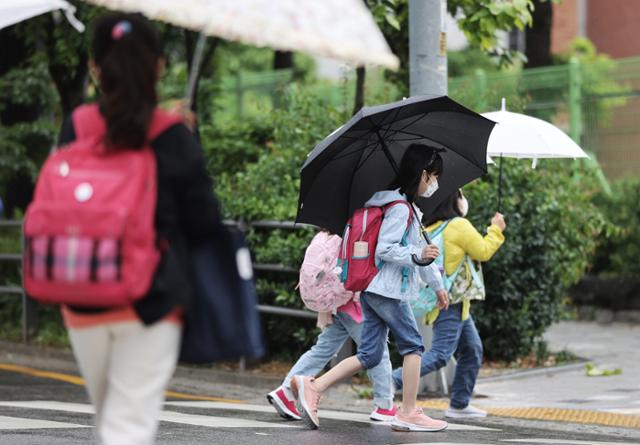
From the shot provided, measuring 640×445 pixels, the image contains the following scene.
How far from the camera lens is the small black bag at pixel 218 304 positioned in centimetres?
429

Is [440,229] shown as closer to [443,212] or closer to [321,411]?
[443,212]

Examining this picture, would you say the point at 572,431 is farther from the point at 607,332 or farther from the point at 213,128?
the point at 213,128

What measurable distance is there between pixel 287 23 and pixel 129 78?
57 cm

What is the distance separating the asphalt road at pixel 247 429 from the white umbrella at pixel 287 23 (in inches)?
140

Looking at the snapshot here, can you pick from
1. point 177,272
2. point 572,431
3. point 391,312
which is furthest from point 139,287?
point 572,431

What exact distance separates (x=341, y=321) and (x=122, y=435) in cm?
452

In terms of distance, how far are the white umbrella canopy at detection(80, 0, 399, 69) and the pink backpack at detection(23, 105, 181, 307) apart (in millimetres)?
484

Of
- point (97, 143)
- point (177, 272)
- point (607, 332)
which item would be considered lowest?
point (607, 332)

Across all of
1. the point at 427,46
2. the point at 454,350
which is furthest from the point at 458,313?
the point at 427,46

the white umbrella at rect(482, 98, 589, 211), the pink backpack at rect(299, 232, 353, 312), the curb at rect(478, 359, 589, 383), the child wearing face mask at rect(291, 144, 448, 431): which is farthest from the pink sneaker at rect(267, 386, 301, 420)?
the curb at rect(478, 359, 589, 383)

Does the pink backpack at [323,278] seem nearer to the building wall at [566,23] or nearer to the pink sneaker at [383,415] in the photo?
the pink sneaker at [383,415]

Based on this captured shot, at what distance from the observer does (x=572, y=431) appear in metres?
8.74

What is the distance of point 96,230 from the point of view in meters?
4.07

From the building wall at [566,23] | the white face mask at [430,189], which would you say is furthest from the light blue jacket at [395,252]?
the building wall at [566,23]
